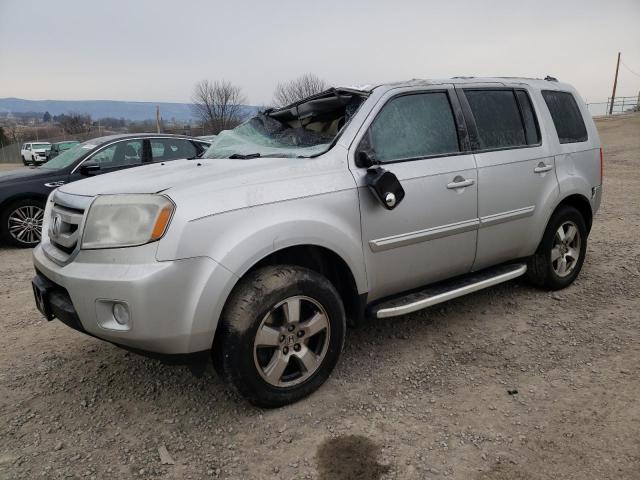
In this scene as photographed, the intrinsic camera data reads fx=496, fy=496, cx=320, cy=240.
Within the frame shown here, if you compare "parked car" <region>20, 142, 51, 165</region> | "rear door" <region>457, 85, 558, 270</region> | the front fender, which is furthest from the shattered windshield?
"parked car" <region>20, 142, 51, 165</region>

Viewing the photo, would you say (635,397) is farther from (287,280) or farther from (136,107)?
(136,107)

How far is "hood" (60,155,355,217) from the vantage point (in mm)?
2496

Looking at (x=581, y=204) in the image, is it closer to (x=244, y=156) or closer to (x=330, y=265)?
(x=330, y=265)

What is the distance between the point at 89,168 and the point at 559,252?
5.69m

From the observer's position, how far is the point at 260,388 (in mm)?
2670

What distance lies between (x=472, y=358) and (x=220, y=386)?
1.68 meters

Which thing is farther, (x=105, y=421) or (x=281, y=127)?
(x=281, y=127)

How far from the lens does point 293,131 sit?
3.64 meters

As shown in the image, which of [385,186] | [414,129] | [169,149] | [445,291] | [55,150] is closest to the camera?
[385,186]

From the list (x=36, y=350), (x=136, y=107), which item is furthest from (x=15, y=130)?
(x=136, y=107)

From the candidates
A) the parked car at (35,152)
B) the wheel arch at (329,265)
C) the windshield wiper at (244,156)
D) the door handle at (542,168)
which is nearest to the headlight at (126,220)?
the wheel arch at (329,265)

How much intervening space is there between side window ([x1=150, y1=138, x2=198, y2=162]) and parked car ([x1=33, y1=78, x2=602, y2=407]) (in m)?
4.18

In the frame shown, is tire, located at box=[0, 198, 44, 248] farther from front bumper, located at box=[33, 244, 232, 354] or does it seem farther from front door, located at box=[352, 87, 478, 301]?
front door, located at box=[352, 87, 478, 301]

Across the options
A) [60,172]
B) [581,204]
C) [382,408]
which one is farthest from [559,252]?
[60,172]
